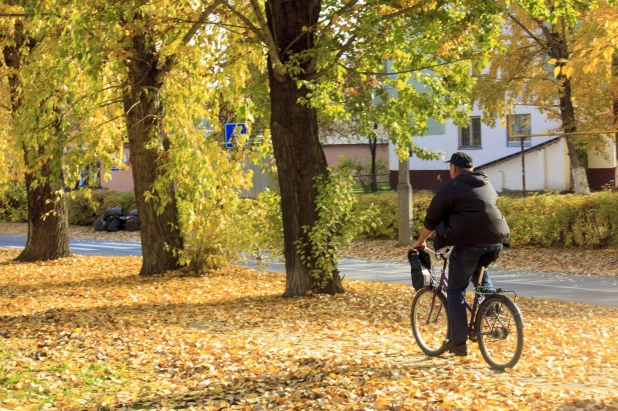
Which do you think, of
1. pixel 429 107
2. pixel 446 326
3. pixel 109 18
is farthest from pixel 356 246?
pixel 446 326

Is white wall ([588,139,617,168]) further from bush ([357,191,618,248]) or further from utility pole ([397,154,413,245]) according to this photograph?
bush ([357,191,618,248])

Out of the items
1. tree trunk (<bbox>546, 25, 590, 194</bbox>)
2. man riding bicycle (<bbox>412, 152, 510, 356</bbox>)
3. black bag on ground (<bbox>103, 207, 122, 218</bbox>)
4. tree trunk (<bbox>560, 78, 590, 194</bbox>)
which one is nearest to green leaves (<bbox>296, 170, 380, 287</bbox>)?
man riding bicycle (<bbox>412, 152, 510, 356</bbox>)

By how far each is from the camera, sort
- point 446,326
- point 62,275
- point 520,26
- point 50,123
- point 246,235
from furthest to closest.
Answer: point 520,26 < point 62,275 < point 246,235 < point 50,123 < point 446,326

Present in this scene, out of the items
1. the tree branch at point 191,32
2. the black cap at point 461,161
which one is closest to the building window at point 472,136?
the tree branch at point 191,32

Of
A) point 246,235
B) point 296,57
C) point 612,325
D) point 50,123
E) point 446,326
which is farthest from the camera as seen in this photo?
point 246,235

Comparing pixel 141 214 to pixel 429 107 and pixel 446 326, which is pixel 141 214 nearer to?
pixel 429 107

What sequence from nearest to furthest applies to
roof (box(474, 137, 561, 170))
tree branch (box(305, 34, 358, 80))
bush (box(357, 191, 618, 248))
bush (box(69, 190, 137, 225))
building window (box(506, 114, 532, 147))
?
1. tree branch (box(305, 34, 358, 80))
2. bush (box(357, 191, 618, 248))
3. bush (box(69, 190, 137, 225))
4. roof (box(474, 137, 561, 170))
5. building window (box(506, 114, 532, 147))

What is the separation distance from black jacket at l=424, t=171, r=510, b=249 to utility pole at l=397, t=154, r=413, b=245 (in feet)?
46.8

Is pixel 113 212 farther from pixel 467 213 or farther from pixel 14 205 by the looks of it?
pixel 467 213

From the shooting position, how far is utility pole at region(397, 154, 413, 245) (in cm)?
2189

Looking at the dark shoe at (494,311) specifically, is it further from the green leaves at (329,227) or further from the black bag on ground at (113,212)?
the black bag on ground at (113,212)

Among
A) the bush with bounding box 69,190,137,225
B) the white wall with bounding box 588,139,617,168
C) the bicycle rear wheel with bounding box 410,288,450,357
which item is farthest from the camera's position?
the white wall with bounding box 588,139,617,168

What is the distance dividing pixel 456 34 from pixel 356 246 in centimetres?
1132

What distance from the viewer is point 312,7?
12.6 meters
